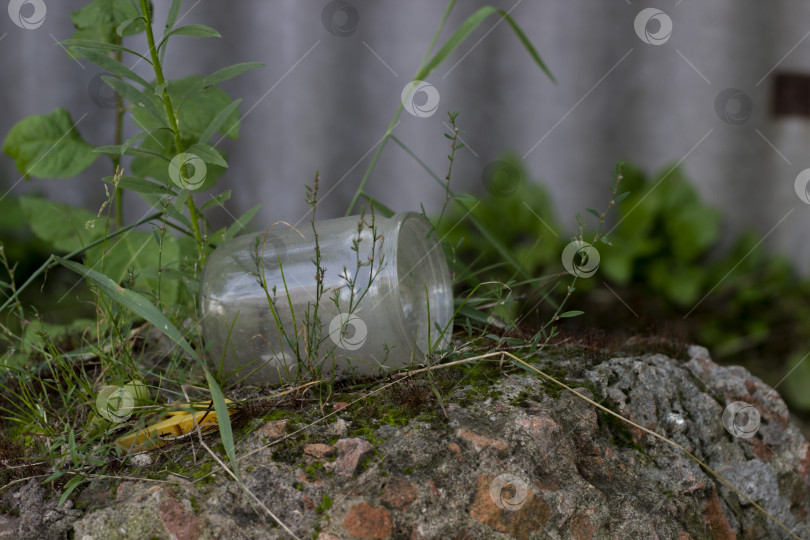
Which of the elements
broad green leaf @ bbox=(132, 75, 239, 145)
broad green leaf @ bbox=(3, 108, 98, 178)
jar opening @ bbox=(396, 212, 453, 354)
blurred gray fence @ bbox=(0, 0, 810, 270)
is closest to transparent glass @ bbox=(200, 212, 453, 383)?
jar opening @ bbox=(396, 212, 453, 354)

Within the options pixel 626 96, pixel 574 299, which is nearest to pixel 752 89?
pixel 626 96

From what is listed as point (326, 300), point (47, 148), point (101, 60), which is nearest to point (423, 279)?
point (326, 300)

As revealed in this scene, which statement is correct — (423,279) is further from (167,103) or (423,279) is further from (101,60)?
(101,60)

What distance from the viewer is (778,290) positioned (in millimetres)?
3361

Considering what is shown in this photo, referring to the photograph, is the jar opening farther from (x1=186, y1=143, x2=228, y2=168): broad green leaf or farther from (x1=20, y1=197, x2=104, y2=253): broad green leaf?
(x1=20, y1=197, x2=104, y2=253): broad green leaf

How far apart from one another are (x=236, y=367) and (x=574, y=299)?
2092mm

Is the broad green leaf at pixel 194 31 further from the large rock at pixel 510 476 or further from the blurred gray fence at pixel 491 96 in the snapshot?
the blurred gray fence at pixel 491 96

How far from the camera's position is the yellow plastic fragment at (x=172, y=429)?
1.16 metres

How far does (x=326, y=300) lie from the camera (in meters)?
1.29

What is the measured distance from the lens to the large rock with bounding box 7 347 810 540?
101cm

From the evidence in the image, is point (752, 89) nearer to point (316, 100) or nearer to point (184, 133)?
point (316, 100)

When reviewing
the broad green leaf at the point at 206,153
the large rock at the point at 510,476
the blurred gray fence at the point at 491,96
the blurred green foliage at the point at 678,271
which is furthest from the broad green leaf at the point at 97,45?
the blurred gray fence at the point at 491,96

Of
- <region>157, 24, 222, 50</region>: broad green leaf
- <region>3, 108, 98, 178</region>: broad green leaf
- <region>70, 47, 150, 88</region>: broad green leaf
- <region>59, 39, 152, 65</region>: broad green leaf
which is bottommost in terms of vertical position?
<region>3, 108, 98, 178</region>: broad green leaf

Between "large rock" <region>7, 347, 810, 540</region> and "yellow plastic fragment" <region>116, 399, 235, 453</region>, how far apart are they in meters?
0.05
